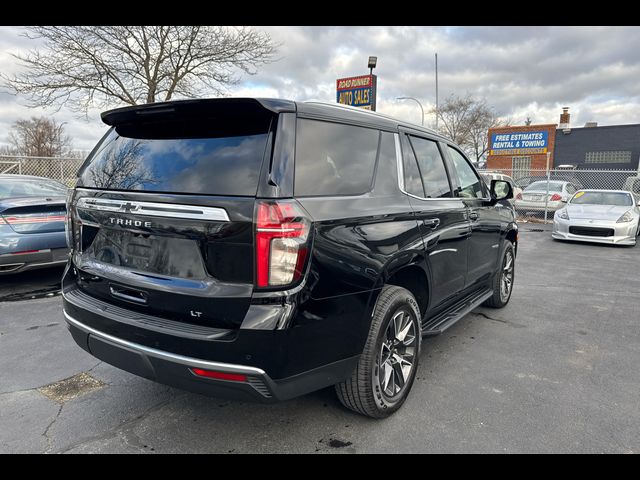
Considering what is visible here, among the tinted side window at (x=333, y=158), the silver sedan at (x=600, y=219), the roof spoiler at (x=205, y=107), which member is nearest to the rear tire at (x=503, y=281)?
the tinted side window at (x=333, y=158)

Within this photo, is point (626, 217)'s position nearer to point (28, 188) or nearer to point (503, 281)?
point (503, 281)

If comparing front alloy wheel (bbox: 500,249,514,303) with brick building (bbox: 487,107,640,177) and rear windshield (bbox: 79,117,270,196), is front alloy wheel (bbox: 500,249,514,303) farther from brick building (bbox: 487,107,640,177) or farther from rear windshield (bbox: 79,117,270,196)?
brick building (bbox: 487,107,640,177)

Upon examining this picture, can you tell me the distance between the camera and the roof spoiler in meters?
2.10

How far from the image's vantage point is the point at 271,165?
2031 millimetres

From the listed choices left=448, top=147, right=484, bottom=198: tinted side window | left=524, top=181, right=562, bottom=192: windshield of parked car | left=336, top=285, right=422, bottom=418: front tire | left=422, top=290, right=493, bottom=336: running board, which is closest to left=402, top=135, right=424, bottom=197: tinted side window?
left=336, top=285, right=422, bottom=418: front tire

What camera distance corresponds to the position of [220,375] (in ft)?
6.51

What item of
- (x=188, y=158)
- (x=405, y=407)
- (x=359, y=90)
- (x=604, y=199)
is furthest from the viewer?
(x=359, y=90)

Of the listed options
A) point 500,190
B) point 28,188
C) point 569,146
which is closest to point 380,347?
point 500,190

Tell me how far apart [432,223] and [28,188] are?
18.6 feet

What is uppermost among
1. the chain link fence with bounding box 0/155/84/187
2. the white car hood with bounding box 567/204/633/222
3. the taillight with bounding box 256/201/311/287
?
the chain link fence with bounding box 0/155/84/187

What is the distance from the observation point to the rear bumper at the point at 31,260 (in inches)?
200

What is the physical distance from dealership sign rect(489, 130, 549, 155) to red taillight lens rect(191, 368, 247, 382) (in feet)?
117

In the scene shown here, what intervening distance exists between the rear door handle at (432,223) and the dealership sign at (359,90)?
38.4ft

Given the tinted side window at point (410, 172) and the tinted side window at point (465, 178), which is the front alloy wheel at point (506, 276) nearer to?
the tinted side window at point (465, 178)
